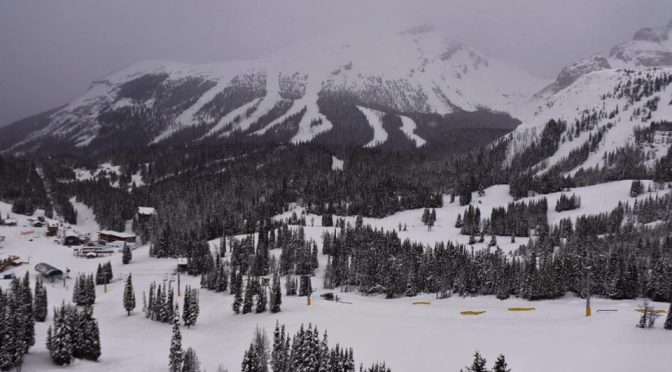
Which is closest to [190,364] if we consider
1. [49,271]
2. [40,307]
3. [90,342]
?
[90,342]

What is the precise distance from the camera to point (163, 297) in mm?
110062

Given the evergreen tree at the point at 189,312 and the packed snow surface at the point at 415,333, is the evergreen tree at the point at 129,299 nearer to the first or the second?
the packed snow surface at the point at 415,333

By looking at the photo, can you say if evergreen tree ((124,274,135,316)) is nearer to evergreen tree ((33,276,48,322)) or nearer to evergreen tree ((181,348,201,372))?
evergreen tree ((33,276,48,322))

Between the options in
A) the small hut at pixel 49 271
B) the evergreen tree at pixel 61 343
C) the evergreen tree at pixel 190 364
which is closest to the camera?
the evergreen tree at pixel 190 364

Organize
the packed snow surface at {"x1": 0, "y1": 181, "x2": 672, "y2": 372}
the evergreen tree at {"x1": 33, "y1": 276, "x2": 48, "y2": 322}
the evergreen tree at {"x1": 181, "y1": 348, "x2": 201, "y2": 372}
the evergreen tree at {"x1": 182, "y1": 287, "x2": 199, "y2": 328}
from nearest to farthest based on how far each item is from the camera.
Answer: the packed snow surface at {"x1": 0, "y1": 181, "x2": 672, "y2": 372} → the evergreen tree at {"x1": 181, "y1": 348, "x2": 201, "y2": 372} → the evergreen tree at {"x1": 33, "y1": 276, "x2": 48, "y2": 322} → the evergreen tree at {"x1": 182, "y1": 287, "x2": 199, "y2": 328}

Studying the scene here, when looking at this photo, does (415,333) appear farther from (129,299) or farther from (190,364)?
(129,299)

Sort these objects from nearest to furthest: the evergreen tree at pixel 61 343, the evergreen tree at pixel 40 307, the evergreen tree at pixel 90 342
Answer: the evergreen tree at pixel 61 343
the evergreen tree at pixel 90 342
the evergreen tree at pixel 40 307

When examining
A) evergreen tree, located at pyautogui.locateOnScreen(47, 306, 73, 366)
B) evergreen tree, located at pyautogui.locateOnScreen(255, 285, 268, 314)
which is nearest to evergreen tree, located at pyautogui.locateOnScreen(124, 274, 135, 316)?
Result: evergreen tree, located at pyautogui.locateOnScreen(255, 285, 268, 314)

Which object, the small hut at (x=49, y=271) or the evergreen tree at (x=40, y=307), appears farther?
the small hut at (x=49, y=271)

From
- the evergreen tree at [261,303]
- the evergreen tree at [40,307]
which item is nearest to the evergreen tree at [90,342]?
the evergreen tree at [40,307]

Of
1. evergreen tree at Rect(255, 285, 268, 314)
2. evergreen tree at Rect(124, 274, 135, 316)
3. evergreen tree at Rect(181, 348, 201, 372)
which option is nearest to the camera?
evergreen tree at Rect(181, 348, 201, 372)

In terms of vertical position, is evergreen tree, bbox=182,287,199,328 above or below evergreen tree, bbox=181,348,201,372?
above

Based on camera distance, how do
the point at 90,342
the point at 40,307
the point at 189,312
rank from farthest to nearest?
the point at 189,312
the point at 40,307
the point at 90,342

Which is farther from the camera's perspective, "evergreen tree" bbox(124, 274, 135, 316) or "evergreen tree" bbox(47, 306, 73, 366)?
"evergreen tree" bbox(124, 274, 135, 316)
